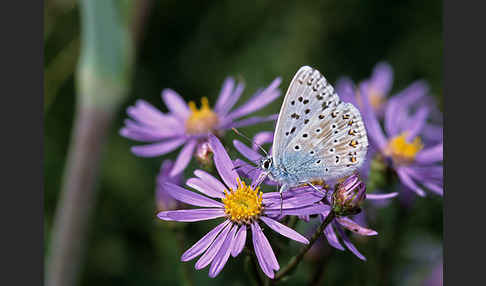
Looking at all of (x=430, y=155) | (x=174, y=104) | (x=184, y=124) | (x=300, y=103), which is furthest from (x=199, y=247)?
(x=430, y=155)

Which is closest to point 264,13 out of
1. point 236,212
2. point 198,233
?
point 198,233

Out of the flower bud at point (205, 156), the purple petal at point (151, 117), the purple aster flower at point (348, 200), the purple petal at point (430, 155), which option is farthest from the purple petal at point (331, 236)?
the purple petal at point (151, 117)

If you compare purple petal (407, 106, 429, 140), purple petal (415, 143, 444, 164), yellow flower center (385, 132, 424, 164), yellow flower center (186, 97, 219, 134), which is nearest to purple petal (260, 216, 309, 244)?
yellow flower center (186, 97, 219, 134)

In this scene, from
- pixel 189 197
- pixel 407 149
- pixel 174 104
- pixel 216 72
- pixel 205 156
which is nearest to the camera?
pixel 189 197

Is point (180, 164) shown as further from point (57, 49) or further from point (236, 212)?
point (57, 49)

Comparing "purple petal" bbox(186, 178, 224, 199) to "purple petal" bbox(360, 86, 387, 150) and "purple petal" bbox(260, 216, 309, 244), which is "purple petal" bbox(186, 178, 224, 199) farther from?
"purple petal" bbox(360, 86, 387, 150)

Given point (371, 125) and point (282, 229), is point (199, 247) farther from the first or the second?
point (371, 125)
